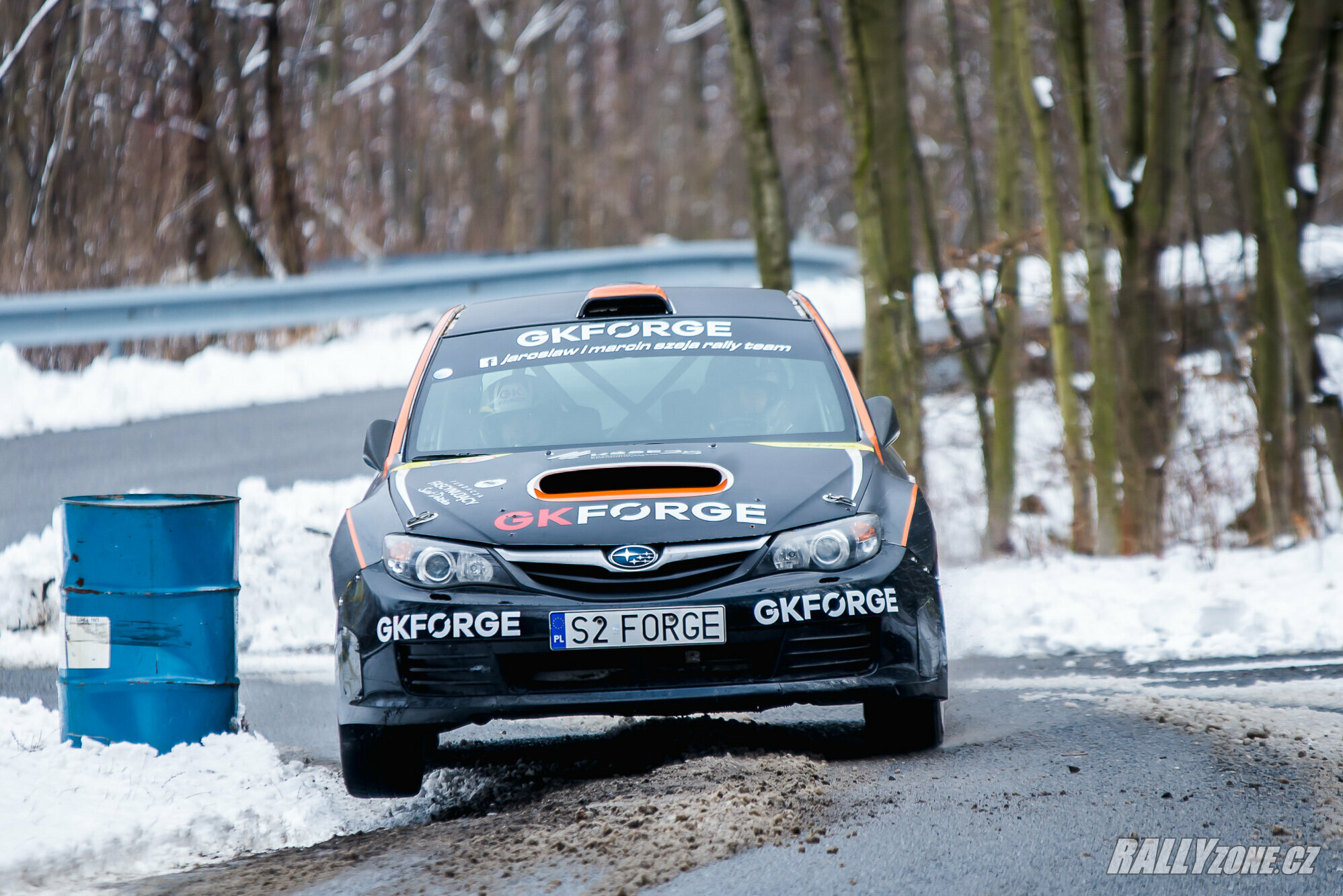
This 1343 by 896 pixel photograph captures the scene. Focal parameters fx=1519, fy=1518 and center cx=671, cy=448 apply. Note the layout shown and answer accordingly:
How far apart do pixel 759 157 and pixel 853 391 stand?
27.8 ft

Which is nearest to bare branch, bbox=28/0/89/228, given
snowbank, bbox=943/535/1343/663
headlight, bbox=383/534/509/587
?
snowbank, bbox=943/535/1343/663

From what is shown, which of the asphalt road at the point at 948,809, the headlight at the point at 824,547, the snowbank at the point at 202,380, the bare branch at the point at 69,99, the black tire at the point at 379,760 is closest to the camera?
the asphalt road at the point at 948,809

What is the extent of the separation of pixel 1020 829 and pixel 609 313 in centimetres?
322

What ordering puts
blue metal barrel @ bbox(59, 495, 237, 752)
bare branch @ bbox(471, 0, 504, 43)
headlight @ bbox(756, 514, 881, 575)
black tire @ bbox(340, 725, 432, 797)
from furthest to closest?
1. bare branch @ bbox(471, 0, 504, 43)
2. blue metal barrel @ bbox(59, 495, 237, 752)
3. black tire @ bbox(340, 725, 432, 797)
4. headlight @ bbox(756, 514, 881, 575)

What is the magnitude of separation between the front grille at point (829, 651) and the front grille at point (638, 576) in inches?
12.3

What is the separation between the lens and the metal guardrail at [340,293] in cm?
1457

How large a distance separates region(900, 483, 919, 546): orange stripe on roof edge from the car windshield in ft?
1.62

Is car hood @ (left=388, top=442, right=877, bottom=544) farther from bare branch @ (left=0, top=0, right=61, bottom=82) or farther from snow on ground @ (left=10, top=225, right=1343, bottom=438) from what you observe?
bare branch @ (left=0, top=0, right=61, bottom=82)

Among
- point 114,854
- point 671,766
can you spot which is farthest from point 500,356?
point 114,854

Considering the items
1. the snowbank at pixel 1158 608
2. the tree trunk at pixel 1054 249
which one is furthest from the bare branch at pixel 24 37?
the snowbank at pixel 1158 608

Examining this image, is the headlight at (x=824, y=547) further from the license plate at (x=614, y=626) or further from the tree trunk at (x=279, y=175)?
the tree trunk at (x=279, y=175)

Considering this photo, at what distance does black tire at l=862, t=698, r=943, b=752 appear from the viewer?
17.5ft

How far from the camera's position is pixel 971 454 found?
24094 millimetres

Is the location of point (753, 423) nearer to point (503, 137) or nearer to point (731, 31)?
point (731, 31)
